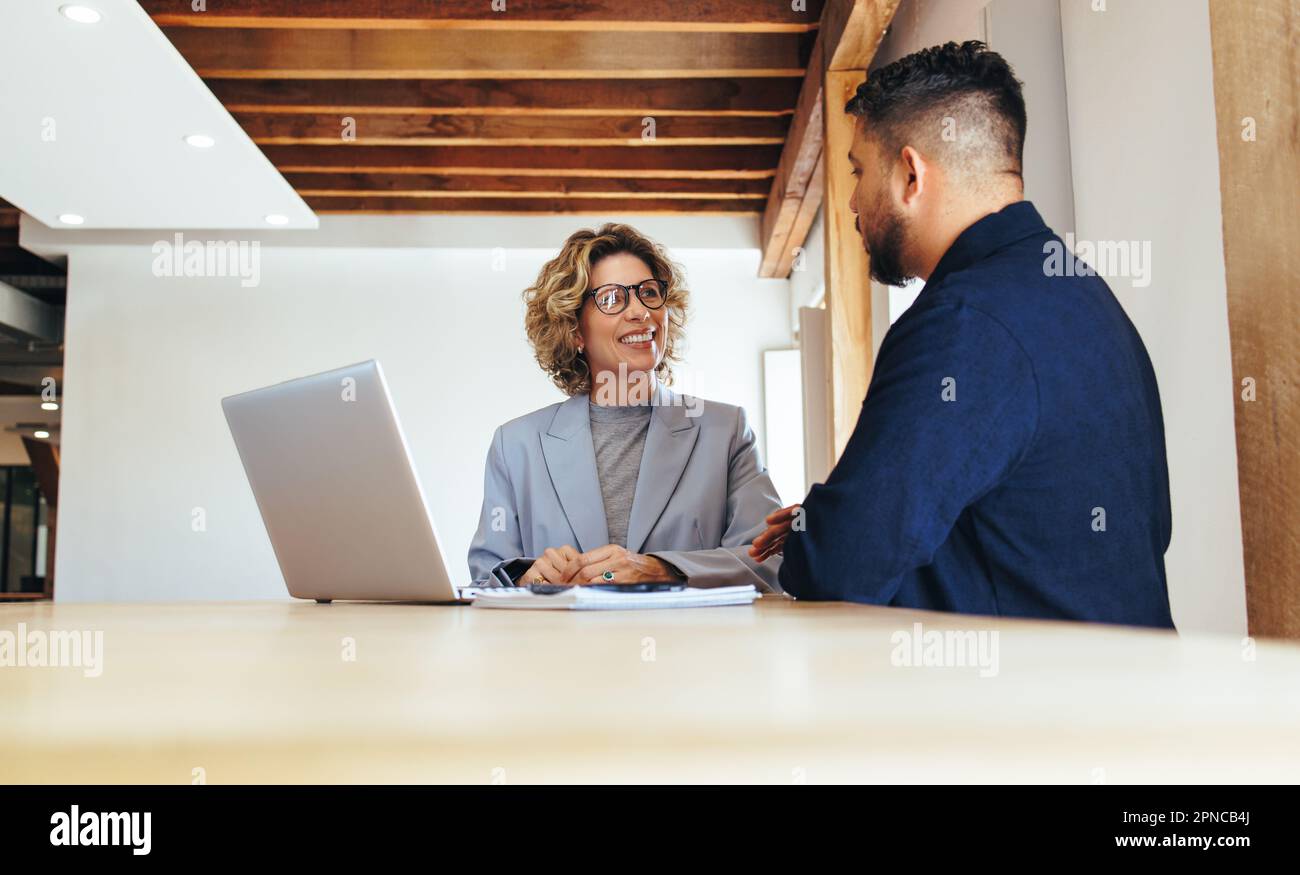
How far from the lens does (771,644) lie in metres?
0.73

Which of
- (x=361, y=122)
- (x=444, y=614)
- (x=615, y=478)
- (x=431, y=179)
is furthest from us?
(x=431, y=179)

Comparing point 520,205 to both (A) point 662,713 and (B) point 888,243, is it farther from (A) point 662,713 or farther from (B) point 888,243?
(A) point 662,713

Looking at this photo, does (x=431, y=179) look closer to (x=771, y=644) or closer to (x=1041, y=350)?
(x=1041, y=350)

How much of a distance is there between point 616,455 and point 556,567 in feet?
2.30

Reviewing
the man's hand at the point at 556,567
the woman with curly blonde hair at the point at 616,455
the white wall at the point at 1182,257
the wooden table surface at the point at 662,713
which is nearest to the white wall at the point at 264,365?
the woman with curly blonde hair at the point at 616,455

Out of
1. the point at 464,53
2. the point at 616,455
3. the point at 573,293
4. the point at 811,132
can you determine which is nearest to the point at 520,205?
the point at 464,53

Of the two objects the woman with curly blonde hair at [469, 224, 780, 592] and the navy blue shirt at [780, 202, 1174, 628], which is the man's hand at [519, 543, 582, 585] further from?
the navy blue shirt at [780, 202, 1174, 628]

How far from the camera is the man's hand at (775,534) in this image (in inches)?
62.2

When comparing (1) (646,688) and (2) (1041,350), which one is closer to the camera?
(1) (646,688)

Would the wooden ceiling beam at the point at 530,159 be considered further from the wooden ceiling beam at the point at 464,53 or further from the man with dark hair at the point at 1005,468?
the man with dark hair at the point at 1005,468

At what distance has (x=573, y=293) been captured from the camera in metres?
2.68

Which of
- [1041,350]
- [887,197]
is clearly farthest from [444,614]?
[887,197]

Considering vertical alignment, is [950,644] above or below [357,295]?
below

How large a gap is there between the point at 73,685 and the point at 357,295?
6729 millimetres
